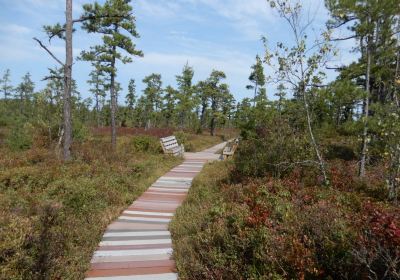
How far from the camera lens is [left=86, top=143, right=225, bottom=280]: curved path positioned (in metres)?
5.84

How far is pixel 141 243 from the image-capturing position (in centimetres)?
714

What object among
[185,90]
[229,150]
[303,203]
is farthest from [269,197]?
[185,90]

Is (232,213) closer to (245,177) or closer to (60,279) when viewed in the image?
(60,279)

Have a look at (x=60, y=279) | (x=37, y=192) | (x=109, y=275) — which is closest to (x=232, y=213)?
(x=109, y=275)

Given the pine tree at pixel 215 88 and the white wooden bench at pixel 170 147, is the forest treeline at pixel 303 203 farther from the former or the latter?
the pine tree at pixel 215 88

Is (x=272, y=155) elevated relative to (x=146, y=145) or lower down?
elevated

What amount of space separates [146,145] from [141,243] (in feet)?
46.3

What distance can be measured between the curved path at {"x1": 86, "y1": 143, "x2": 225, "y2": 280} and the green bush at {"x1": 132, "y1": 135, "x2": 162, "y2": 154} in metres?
9.36

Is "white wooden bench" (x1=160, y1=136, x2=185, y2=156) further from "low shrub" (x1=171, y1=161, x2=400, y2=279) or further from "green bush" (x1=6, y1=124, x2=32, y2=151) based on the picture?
"low shrub" (x1=171, y1=161, x2=400, y2=279)

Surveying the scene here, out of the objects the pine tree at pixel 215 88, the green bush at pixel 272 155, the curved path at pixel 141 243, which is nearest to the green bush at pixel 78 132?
the curved path at pixel 141 243

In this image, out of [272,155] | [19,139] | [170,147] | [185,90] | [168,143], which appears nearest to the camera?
[272,155]

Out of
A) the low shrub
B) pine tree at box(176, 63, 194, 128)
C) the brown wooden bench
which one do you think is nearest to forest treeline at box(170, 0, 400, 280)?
the low shrub

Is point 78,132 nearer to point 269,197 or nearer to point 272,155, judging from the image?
point 272,155

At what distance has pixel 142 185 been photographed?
12.0 meters
